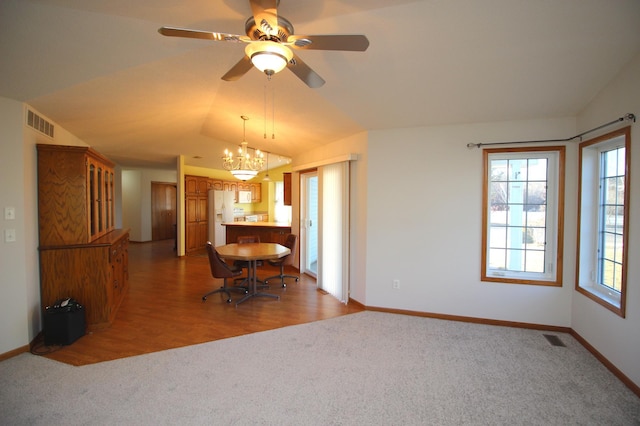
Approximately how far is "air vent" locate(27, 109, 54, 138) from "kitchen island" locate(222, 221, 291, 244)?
3.76 meters

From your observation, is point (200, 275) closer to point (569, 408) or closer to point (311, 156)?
point (311, 156)

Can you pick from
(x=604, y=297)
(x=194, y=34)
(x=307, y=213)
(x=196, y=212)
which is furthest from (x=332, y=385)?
(x=196, y=212)

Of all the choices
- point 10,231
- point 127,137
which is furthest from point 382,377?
point 127,137

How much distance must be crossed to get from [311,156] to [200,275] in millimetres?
3090

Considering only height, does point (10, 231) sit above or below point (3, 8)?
below

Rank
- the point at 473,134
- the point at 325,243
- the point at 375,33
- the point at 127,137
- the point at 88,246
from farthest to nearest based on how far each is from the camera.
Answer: the point at 127,137
the point at 325,243
the point at 473,134
the point at 88,246
the point at 375,33

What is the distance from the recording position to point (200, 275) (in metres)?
5.82

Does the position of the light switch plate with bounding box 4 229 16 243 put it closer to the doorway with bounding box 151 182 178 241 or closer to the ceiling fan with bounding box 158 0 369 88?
the ceiling fan with bounding box 158 0 369 88

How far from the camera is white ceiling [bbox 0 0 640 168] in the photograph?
2094 millimetres

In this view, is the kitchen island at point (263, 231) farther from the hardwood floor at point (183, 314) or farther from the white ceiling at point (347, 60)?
the white ceiling at point (347, 60)

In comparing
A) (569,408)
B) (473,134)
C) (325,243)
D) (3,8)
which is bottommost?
(569,408)

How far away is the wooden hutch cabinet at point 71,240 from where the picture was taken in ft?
10.3

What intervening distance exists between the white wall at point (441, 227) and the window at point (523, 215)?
3.4 inches

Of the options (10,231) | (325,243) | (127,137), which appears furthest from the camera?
(127,137)
